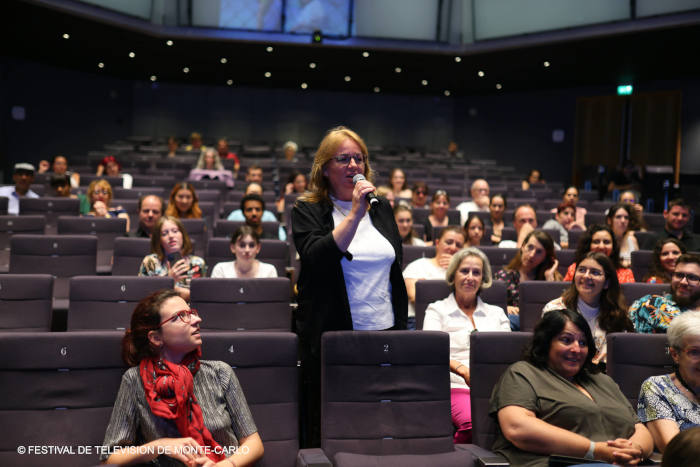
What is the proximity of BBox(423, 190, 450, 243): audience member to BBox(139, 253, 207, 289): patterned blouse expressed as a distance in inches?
Result: 105

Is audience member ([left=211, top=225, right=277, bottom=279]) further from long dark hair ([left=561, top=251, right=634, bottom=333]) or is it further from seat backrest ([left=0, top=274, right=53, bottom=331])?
long dark hair ([left=561, top=251, right=634, bottom=333])

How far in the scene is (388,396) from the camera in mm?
2566

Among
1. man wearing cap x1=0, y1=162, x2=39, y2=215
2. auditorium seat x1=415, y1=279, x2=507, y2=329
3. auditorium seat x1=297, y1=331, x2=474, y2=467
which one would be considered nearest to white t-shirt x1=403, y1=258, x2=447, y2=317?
auditorium seat x1=415, y1=279, x2=507, y2=329

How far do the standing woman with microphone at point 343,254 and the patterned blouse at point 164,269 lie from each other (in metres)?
2.06

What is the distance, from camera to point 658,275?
4.23 m

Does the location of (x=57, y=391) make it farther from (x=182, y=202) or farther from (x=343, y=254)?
(x=182, y=202)

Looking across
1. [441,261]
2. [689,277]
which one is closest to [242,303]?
[441,261]

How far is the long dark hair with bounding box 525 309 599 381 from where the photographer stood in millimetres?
2574

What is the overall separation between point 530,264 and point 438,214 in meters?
2.22

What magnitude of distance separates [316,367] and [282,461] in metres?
0.37

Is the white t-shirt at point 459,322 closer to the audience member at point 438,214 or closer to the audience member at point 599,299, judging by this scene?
the audience member at point 599,299

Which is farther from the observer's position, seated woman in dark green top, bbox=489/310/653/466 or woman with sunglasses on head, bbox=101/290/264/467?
seated woman in dark green top, bbox=489/310/653/466

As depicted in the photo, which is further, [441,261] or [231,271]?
[441,261]

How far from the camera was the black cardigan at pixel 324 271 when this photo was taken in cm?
210
